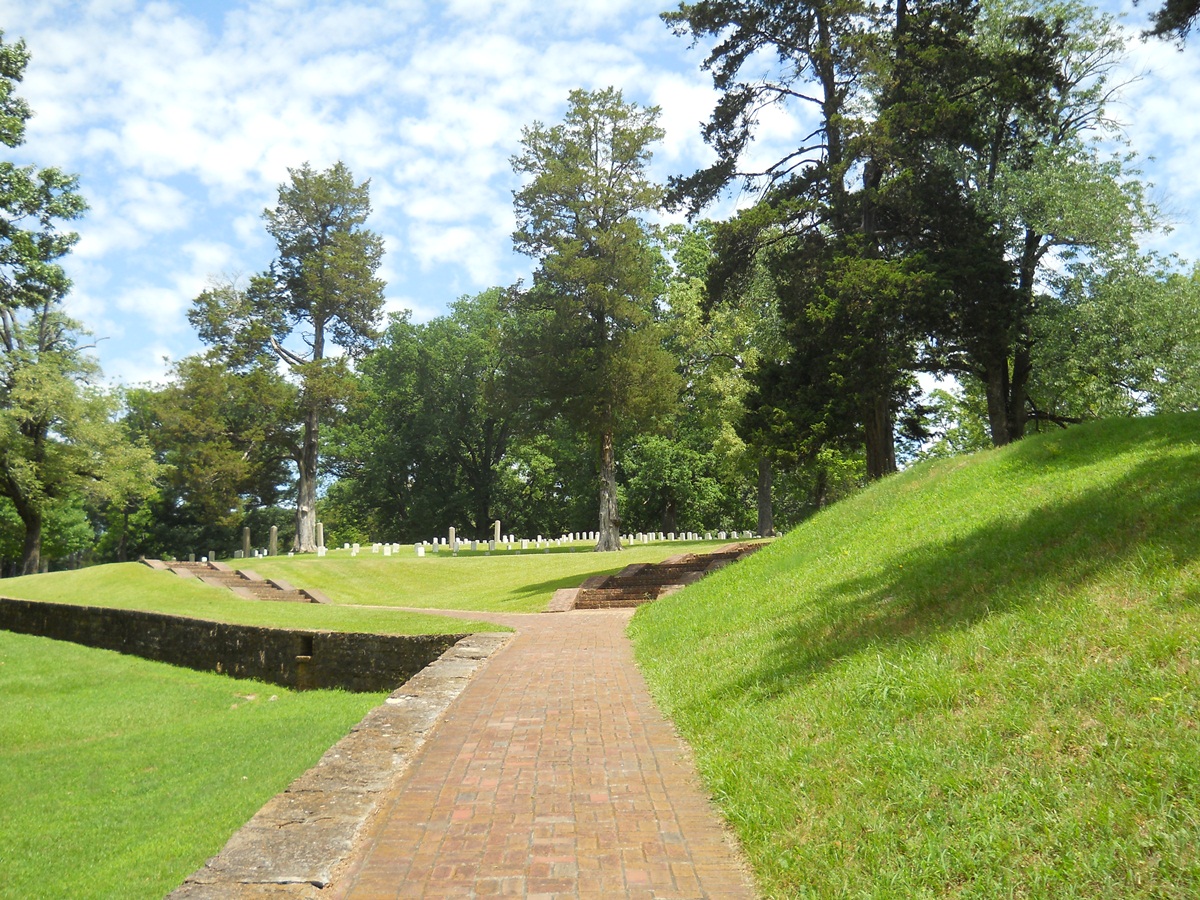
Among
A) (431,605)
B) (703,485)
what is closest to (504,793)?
(431,605)

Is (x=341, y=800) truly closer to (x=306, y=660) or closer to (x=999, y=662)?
(x=999, y=662)

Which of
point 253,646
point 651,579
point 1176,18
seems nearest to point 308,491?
point 651,579

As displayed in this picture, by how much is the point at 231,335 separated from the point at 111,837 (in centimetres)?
3609

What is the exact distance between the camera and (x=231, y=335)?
40.9 metres

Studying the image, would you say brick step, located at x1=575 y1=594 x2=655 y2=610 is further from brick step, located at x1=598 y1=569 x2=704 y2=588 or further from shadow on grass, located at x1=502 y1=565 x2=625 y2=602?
shadow on grass, located at x1=502 y1=565 x2=625 y2=602

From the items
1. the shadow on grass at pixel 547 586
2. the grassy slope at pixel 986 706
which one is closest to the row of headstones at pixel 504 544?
the shadow on grass at pixel 547 586

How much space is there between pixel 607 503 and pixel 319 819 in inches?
1199

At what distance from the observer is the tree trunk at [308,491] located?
40500 mm

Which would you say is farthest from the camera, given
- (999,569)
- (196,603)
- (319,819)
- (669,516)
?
(669,516)

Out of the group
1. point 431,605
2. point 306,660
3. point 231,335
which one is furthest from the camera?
point 231,335

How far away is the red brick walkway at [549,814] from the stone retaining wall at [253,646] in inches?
233

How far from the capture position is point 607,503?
35.3 metres

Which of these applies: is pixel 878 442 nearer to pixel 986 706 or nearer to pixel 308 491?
pixel 986 706

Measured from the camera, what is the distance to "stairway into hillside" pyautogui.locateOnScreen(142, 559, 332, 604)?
26312 millimetres
